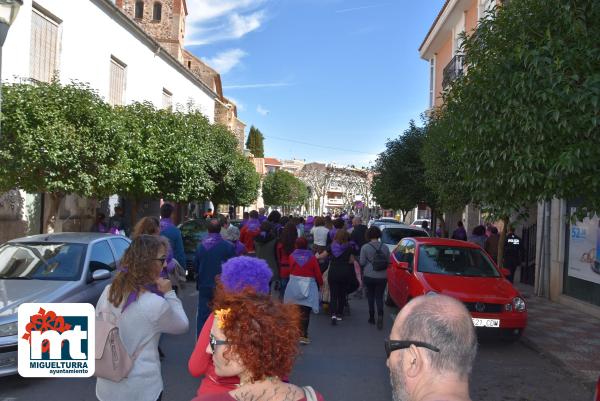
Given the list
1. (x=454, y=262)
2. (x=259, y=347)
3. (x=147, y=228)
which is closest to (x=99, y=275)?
(x=147, y=228)

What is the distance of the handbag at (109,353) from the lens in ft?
8.82

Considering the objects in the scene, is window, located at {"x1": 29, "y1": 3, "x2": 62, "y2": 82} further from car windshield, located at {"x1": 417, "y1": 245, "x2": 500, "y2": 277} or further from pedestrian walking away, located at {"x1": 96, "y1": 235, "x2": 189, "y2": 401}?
pedestrian walking away, located at {"x1": 96, "y1": 235, "x2": 189, "y2": 401}

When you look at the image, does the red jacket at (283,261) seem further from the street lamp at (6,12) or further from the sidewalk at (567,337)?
the street lamp at (6,12)

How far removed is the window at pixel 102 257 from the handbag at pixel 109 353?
172 inches

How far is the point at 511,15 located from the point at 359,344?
5.48 metres

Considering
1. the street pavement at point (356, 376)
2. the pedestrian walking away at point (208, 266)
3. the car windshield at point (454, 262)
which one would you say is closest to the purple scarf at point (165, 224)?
the pedestrian walking away at point (208, 266)

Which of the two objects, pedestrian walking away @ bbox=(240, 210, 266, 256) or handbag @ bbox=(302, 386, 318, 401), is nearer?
handbag @ bbox=(302, 386, 318, 401)

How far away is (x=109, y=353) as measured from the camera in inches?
107

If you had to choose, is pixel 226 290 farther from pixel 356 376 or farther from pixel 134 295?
pixel 356 376

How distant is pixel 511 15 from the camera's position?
7980 mm

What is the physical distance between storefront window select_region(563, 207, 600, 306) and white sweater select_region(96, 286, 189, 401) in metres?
10.3

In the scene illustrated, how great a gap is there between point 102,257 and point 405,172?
16.7 metres

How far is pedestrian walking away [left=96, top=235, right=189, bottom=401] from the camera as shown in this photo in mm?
3160

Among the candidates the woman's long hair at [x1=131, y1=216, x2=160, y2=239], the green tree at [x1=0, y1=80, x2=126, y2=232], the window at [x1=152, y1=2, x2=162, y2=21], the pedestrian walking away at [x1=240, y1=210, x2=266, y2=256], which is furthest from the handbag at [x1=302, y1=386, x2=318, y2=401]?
the window at [x1=152, y1=2, x2=162, y2=21]
